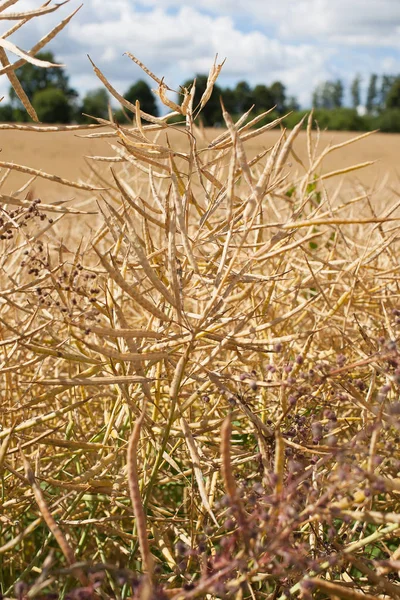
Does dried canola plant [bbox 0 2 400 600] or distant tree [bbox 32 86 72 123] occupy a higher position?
dried canola plant [bbox 0 2 400 600]

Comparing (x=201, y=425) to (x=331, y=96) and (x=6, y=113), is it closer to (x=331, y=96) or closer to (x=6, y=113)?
(x=6, y=113)

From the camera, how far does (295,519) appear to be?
0.44 meters

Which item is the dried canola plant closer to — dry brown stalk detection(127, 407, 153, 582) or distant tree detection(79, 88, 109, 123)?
dry brown stalk detection(127, 407, 153, 582)

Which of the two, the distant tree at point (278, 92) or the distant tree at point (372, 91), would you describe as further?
the distant tree at point (372, 91)

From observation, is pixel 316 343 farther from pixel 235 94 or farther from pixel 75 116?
pixel 235 94

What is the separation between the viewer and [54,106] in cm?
3691

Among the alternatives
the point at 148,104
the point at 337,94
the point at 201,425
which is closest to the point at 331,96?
the point at 337,94

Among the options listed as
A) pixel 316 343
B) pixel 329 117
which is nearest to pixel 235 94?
pixel 329 117

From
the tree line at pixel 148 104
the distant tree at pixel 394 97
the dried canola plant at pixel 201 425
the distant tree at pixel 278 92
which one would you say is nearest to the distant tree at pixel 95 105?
the tree line at pixel 148 104

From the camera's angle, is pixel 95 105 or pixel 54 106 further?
pixel 95 105

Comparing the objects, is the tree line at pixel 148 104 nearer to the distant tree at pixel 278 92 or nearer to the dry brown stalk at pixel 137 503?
the distant tree at pixel 278 92

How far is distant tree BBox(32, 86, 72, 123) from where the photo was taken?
119 feet

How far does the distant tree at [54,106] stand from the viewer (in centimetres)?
3634

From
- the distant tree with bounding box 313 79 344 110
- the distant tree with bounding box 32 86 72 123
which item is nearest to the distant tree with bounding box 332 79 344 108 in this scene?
the distant tree with bounding box 313 79 344 110
